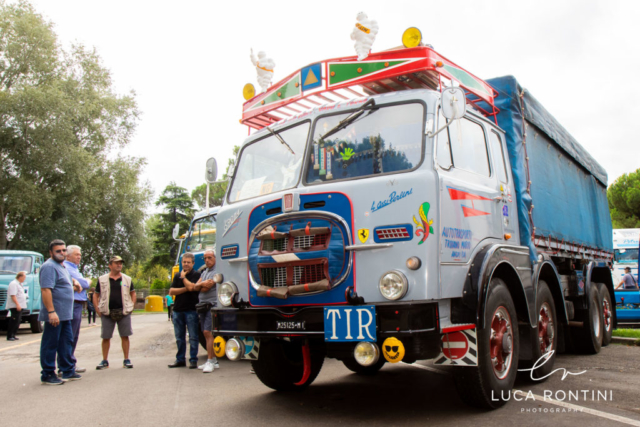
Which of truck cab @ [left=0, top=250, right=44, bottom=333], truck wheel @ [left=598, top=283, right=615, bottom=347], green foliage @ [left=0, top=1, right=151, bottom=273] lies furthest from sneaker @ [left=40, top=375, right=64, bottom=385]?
green foliage @ [left=0, top=1, right=151, bottom=273]

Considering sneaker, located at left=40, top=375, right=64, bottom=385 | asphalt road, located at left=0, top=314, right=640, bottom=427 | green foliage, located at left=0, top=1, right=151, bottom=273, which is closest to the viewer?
asphalt road, located at left=0, top=314, right=640, bottom=427

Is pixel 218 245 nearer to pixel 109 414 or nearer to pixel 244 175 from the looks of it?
pixel 244 175

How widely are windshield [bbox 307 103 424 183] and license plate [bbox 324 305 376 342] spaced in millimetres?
1232

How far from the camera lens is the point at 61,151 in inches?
1006

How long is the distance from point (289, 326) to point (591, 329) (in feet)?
19.1

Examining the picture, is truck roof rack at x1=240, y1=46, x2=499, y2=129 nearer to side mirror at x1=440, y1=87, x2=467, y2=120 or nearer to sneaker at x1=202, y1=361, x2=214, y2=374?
side mirror at x1=440, y1=87, x2=467, y2=120

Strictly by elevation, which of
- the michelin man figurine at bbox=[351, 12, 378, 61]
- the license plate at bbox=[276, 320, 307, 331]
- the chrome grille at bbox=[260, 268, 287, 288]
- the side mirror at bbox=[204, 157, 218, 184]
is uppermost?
the michelin man figurine at bbox=[351, 12, 378, 61]

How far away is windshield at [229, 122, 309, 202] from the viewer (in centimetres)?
553

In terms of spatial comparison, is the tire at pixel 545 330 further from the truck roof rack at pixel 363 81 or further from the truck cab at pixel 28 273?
the truck cab at pixel 28 273

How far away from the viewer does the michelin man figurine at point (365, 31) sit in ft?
17.5

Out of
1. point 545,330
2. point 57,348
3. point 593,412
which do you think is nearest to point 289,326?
point 593,412

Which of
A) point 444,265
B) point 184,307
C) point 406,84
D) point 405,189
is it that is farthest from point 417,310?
point 184,307

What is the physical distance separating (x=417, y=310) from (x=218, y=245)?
7.81 ft

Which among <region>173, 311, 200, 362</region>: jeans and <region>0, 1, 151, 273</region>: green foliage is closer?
<region>173, 311, 200, 362</region>: jeans
